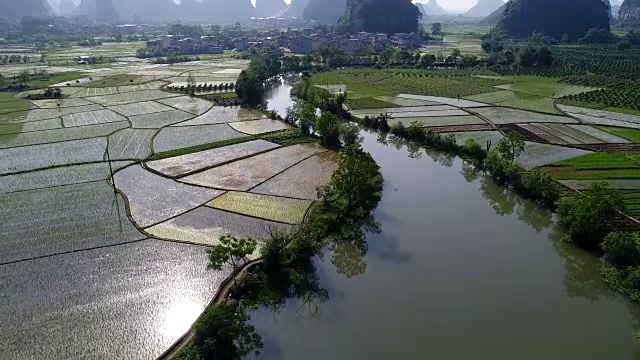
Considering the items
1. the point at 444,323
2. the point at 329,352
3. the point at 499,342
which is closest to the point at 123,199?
the point at 329,352

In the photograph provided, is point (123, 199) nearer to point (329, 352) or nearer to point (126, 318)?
point (126, 318)

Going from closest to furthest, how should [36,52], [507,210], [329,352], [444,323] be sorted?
[329,352] → [444,323] → [507,210] → [36,52]

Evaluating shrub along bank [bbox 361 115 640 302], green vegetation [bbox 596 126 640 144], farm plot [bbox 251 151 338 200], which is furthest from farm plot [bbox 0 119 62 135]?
green vegetation [bbox 596 126 640 144]

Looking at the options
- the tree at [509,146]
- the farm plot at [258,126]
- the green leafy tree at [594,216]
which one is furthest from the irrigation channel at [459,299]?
the farm plot at [258,126]

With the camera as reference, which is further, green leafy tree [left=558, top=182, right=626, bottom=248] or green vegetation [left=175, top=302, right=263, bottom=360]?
green leafy tree [left=558, top=182, right=626, bottom=248]

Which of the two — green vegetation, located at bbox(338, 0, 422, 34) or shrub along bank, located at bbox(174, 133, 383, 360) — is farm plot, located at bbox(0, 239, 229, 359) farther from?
green vegetation, located at bbox(338, 0, 422, 34)

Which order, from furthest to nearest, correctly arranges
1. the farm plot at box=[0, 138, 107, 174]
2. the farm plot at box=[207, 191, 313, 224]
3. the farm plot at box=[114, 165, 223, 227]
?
the farm plot at box=[0, 138, 107, 174] < the farm plot at box=[114, 165, 223, 227] < the farm plot at box=[207, 191, 313, 224]
